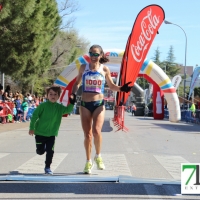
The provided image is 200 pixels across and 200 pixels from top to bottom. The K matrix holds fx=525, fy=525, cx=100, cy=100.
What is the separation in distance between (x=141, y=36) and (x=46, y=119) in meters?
13.2

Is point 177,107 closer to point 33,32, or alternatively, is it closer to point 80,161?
point 33,32

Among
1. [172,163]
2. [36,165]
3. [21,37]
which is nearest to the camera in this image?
[36,165]

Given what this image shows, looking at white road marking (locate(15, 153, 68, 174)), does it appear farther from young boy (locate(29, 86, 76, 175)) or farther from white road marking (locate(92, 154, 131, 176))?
white road marking (locate(92, 154, 131, 176))

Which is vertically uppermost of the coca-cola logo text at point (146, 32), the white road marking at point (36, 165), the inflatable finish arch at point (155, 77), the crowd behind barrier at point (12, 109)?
the coca-cola logo text at point (146, 32)

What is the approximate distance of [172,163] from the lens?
9.88 m

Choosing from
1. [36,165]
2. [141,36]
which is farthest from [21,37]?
[36,165]

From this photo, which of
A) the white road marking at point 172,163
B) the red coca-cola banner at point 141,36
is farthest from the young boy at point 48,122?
the red coca-cola banner at point 141,36

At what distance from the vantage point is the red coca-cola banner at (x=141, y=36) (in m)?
20.5

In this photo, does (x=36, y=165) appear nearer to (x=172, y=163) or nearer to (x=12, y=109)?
(x=172, y=163)

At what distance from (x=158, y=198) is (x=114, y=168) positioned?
260cm

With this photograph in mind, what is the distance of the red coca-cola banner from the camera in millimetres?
20547

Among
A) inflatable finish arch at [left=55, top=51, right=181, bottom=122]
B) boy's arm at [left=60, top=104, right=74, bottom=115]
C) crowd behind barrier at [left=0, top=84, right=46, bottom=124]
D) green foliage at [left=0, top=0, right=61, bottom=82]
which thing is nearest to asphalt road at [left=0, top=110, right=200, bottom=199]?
boy's arm at [left=60, top=104, right=74, bottom=115]

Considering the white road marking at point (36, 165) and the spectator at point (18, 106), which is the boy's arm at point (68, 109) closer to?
the white road marking at point (36, 165)

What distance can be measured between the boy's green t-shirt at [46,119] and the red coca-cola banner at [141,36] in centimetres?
1294
